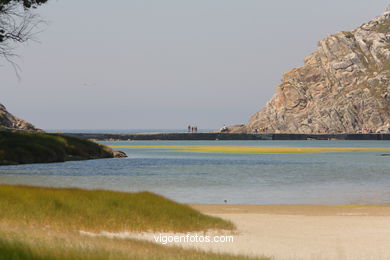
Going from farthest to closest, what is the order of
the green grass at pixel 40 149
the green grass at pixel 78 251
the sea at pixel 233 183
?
the green grass at pixel 40 149
the sea at pixel 233 183
the green grass at pixel 78 251

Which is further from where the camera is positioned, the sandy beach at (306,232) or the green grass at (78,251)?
the sandy beach at (306,232)

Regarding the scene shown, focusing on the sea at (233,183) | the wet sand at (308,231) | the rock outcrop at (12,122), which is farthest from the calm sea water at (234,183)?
the rock outcrop at (12,122)

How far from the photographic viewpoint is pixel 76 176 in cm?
5878

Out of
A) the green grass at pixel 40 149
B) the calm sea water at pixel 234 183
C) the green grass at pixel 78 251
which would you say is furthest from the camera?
the green grass at pixel 40 149

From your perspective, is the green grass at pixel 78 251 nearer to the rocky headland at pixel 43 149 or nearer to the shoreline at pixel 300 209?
the shoreline at pixel 300 209

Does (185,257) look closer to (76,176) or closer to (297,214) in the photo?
(297,214)

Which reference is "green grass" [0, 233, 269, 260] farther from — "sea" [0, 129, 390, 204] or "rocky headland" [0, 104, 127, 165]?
"rocky headland" [0, 104, 127, 165]

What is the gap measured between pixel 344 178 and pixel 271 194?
18.9 m

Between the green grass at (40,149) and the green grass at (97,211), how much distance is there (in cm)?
4926

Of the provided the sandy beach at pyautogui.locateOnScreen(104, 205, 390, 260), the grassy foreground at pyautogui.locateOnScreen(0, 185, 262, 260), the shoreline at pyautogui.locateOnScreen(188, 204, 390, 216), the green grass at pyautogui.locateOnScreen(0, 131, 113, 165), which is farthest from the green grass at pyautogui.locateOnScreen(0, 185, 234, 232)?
the green grass at pyautogui.locateOnScreen(0, 131, 113, 165)

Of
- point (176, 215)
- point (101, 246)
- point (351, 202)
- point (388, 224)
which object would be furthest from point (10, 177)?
point (101, 246)

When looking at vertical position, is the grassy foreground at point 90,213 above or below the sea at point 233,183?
above

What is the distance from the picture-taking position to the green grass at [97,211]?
80.3 ft

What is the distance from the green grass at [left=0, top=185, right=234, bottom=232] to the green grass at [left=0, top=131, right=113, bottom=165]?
162 feet
